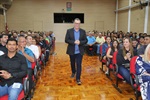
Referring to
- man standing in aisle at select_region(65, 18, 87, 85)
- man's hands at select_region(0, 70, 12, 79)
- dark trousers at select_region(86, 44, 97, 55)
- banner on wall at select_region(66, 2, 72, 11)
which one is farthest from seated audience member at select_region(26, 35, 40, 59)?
banner on wall at select_region(66, 2, 72, 11)

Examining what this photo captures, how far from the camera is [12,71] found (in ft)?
8.42

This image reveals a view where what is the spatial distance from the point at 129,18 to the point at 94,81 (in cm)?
869

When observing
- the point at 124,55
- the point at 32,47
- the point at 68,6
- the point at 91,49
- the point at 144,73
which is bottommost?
the point at 91,49

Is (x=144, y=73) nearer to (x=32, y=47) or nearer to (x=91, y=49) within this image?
(x=32, y=47)

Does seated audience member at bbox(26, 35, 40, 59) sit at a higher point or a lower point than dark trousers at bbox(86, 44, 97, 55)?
higher

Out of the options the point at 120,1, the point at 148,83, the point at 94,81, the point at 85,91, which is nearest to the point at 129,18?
the point at 120,1

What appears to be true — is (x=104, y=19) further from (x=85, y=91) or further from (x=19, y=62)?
(x=19, y=62)

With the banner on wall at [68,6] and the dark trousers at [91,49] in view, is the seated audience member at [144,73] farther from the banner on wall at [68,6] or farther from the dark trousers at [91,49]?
the banner on wall at [68,6]

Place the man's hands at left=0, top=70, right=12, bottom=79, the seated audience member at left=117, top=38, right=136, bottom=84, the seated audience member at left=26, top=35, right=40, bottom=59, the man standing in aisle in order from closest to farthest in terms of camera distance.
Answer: the man's hands at left=0, top=70, right=12, bottom=79 → the seated audience member at left=117, top=38, right=136, bottom=84 → the seated audience member at left=26, top=35, right=40, bottom=59 → the man standing in aisle

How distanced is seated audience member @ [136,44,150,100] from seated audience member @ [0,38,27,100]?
1.67m

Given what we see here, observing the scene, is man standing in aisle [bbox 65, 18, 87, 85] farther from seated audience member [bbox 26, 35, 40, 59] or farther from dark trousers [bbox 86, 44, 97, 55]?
dark trousers [bbox 86, 44, 97, 55]

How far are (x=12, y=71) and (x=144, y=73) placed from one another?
6.19ft

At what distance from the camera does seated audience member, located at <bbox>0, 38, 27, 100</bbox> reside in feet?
7.89

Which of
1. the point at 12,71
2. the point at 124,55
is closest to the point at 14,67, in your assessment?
Result: the point at 12,71
